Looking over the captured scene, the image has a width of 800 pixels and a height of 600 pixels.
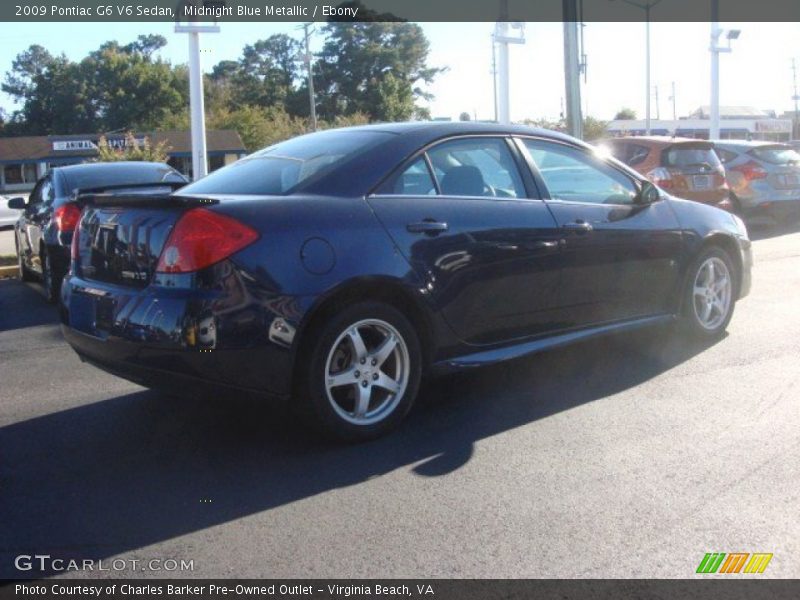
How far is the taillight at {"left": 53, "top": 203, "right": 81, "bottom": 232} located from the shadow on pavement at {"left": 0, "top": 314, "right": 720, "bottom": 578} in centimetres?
336

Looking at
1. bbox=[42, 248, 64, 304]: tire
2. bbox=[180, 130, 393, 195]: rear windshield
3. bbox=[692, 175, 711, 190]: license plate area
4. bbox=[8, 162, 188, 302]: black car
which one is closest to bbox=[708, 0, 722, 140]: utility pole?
bbox=[692, 175, 711, 190]: license plate area

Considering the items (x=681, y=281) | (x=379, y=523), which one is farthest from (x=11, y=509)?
(x=681, y=281)

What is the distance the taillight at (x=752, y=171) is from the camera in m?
14.2

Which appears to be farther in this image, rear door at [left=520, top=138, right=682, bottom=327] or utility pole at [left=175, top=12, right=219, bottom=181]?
utility pole at [left=175, top=12, right=219, bottom=181]

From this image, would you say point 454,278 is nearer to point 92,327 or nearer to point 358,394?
point 358,394

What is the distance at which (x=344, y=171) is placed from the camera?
4559 mm

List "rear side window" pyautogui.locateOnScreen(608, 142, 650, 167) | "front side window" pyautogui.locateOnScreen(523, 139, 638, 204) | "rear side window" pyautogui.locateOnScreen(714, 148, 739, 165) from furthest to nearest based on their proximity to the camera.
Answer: "rear side window" pyautogui.locateOnScreen(714, 148, 739, 165) < "rear side window" pyautogui.locateOnScreen(608, 142, 650, 167) < "front side window" pyautogui.locateOnScreen(523, 139, 638, 204)

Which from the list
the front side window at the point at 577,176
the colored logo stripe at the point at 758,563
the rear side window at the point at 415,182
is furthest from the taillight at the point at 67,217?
the colored logo stripe at the point at 758,563

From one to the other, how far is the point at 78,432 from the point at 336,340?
4.84ft

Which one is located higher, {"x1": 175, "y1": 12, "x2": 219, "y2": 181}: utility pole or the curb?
{"x1": 175, "y1": 12, "x2": 219, "y2": 181}: utility pole

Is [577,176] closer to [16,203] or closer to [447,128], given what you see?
[447,128]

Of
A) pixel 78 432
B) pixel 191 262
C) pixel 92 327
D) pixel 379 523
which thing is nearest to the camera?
pixel 379 523

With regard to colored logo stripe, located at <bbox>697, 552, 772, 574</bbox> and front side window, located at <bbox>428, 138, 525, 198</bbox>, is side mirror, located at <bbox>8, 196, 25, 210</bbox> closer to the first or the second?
front side window, located at <bbox>428, 138, 525, 198</bbox>

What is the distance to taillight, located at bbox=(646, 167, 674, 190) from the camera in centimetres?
1241
